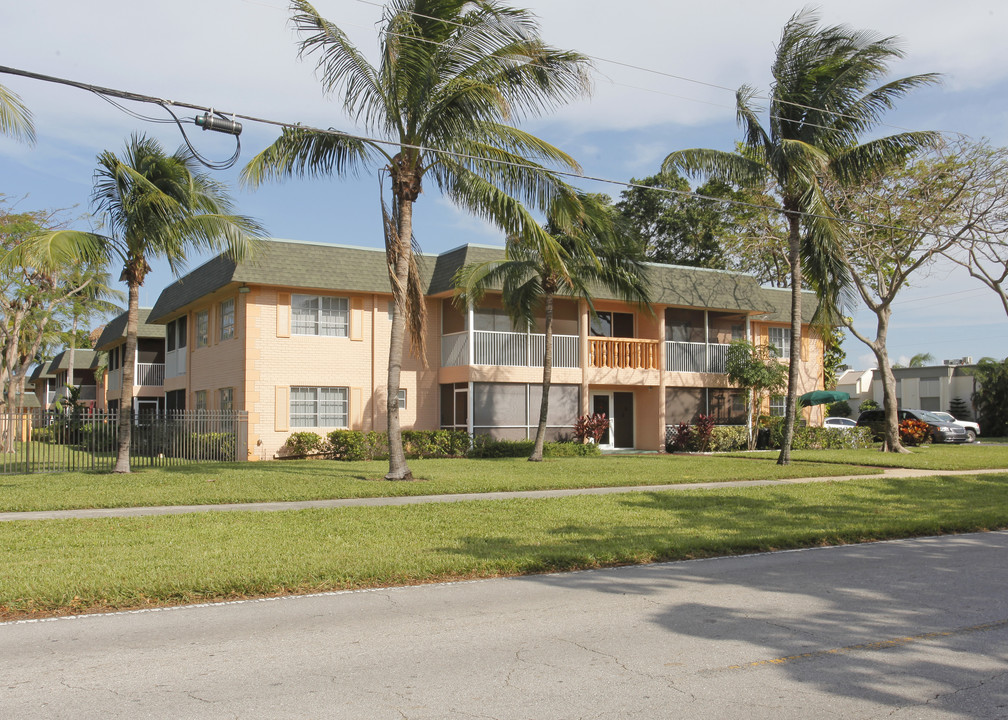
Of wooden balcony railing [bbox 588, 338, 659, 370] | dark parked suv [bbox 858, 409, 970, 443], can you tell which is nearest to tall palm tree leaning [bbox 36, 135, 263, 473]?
wooden balcony railing [bbox 588, 338, 659, 370]

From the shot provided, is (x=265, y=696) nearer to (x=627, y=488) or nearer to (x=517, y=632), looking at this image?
(x=517, y=632)

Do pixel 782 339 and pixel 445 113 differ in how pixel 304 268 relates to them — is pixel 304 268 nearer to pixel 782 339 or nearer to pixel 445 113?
pixel 445 113

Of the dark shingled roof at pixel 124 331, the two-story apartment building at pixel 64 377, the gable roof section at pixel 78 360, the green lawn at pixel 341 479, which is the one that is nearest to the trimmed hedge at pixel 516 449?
the green lawn at pixel 341 479

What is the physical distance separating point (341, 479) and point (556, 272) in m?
8.00

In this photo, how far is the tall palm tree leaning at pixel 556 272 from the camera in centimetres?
2197

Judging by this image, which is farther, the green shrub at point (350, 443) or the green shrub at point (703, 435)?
the green shrub at point (703, 435)

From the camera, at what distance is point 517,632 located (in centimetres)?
644

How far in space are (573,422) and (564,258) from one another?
22.7ft

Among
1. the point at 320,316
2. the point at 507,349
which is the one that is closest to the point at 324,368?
the point at 320,316

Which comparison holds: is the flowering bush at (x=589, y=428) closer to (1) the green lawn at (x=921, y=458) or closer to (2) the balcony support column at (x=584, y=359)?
(2) the balcony support column at (x=584, y=359)

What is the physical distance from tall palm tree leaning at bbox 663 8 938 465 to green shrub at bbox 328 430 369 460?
36.2 feet

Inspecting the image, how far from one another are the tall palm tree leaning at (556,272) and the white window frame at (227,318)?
7.18 metres

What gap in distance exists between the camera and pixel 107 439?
852 inches

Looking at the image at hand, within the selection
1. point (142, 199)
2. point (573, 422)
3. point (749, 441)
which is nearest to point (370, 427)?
point (573, 422)
